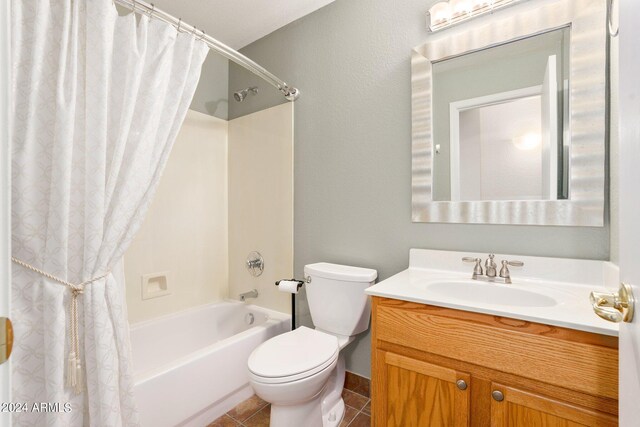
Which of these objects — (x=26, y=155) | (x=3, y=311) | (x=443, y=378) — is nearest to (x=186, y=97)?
(x=26, y=155)

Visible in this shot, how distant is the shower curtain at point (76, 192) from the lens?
87 cm

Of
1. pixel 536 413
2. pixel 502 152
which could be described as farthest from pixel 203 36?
pixel 536 413

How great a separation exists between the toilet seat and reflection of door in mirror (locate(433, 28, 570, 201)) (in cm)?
94

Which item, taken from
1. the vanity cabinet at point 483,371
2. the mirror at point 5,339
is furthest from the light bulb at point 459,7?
the mirror at point 5,339

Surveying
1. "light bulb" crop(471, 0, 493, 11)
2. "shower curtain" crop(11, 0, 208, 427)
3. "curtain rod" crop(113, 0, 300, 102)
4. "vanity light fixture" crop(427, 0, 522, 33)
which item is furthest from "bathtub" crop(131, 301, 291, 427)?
"light bulb" crop(471, 0, 493, 11)

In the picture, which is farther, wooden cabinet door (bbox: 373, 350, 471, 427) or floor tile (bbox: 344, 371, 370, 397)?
floor tile (bbox: 344, 371, 370, 397)

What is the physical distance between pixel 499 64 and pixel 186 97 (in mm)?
1427

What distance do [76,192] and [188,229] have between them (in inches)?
49.2

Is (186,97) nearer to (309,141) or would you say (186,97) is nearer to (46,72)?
(46,72)

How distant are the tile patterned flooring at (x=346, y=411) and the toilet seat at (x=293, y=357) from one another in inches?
18.8

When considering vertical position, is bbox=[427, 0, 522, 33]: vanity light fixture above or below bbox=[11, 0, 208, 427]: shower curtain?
above

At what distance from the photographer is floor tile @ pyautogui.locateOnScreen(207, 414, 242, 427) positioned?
153 cm

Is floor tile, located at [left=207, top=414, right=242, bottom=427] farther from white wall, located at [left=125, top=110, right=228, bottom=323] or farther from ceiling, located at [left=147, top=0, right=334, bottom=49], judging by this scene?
ceiling, located at [left=147, top=0, right=334, bottom=49]

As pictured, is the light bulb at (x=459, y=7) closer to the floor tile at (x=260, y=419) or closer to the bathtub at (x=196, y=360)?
the bathtub at (x=196, y=360)
